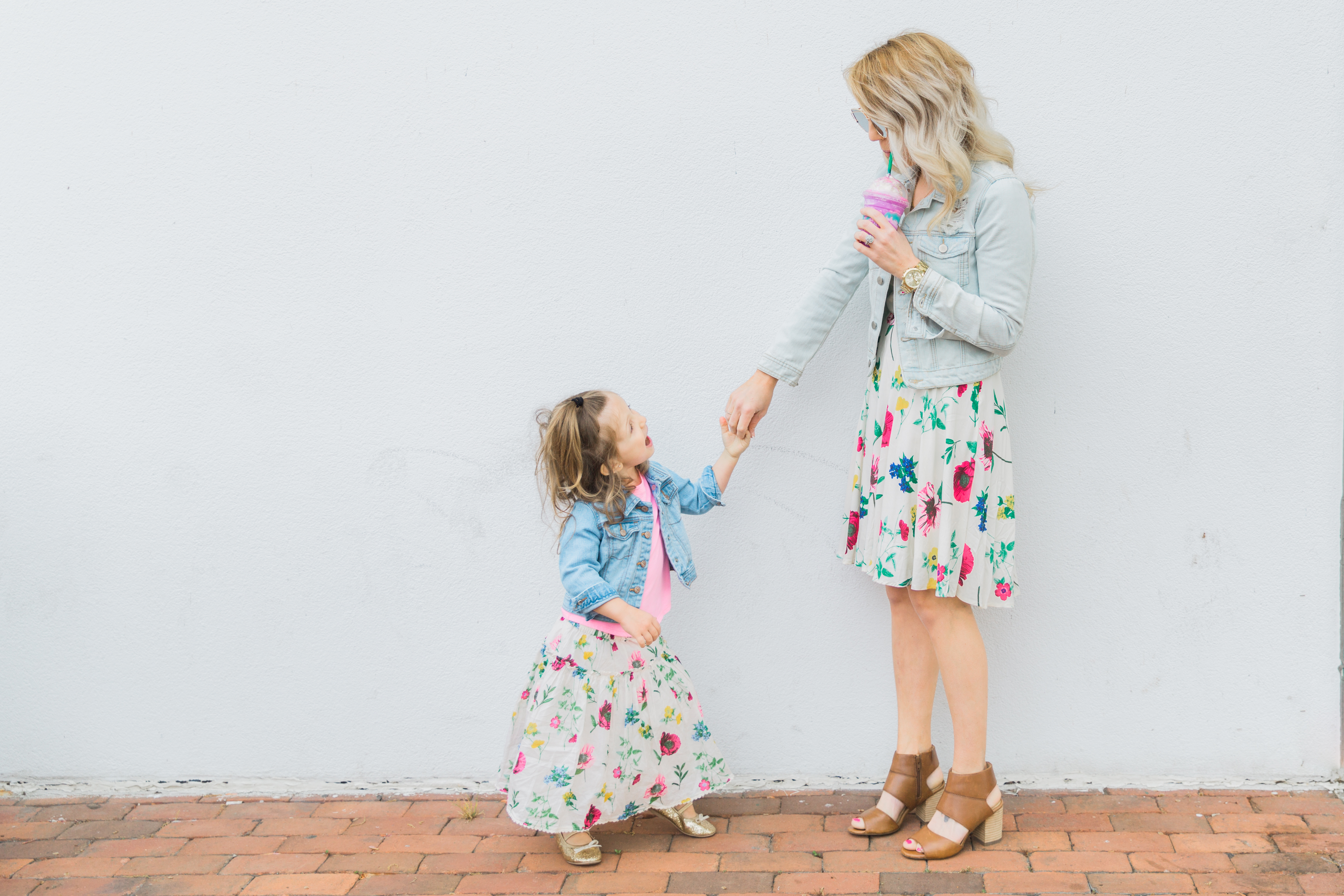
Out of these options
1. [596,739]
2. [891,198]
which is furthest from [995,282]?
[596,739]

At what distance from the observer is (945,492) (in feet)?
7.91

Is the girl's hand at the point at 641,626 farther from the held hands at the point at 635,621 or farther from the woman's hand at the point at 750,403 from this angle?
the woman's hand at the point at 750,403

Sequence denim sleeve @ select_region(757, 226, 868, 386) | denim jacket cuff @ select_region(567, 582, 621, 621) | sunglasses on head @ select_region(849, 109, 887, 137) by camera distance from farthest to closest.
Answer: denim sleeve @ select_region(757, 226, 868, 386) → denim jacket cuff @ select_region(567, 582, 621, 621) → sunglasses on head @ select_region(849, 109, 887, 137)

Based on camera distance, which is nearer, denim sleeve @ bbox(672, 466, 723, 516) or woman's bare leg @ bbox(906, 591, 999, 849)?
woman's bare leg @ bbox(906, 591, 999, 849)

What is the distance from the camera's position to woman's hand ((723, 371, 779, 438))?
263 cm

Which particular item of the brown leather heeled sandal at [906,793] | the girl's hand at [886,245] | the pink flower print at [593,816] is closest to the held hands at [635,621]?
the pink flower print at [593,816]

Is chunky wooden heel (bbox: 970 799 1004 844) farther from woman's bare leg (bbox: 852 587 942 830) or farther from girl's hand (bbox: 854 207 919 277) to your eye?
girl's hand (bbox: 854 207 919 277)

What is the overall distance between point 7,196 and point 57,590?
3.79ft

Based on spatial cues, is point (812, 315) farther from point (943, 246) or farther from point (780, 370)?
point (943, 246)

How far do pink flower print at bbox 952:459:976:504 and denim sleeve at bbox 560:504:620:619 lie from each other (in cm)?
84

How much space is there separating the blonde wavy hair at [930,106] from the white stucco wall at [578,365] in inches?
15.8

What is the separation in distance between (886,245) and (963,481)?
0.58 m

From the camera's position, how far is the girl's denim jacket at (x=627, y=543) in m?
2.52

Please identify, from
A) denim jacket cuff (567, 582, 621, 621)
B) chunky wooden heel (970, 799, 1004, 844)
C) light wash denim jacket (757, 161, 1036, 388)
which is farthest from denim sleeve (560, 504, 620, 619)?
chunky wooden heel (970, 799, 1004, 844)
